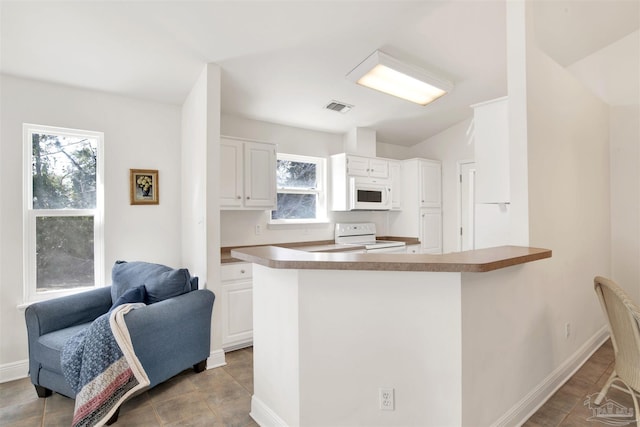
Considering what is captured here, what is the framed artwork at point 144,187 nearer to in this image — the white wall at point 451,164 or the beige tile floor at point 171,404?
the beige tile floor at point 171,404

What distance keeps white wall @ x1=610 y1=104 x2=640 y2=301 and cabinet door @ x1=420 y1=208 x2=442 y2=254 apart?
2022 millimetres

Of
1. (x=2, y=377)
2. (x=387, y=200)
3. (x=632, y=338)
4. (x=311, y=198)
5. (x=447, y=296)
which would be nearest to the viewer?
(x=447, y=296)

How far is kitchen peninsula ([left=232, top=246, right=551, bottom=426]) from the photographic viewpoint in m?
1.56

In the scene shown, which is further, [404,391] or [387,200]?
[387,200]

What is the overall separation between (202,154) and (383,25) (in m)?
1.85

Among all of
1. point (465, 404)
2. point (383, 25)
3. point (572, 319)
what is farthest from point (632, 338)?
point (383, 25)

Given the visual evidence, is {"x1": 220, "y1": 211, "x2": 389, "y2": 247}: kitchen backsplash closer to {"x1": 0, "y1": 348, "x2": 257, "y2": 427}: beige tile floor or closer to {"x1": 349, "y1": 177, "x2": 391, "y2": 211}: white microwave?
{"x1": 349, "y1": 177, "x2": 391, "y2": 211}: white microwave

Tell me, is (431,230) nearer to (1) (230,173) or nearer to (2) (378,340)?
(1) (230,173)

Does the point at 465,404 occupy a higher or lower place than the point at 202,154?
lower

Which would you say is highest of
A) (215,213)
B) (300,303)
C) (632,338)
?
(215,213)

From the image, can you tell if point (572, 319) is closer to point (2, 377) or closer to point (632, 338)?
point (632, 338)

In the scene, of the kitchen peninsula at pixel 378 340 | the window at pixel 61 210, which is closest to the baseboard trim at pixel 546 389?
the kitchen peninsula at pixel 378 340

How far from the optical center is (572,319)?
2.67 metres

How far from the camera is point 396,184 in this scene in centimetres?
488
